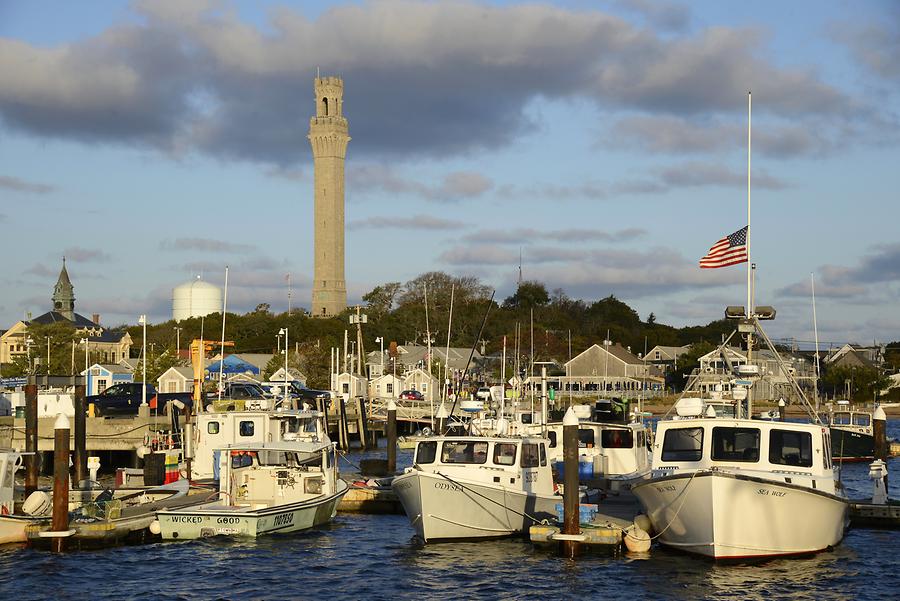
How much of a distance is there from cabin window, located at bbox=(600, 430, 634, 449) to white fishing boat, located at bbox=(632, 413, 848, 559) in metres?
8.32

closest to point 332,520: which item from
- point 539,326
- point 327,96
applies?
point 539,326

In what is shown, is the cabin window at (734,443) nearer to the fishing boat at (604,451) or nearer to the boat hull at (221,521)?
the fishing boat at (604,451)

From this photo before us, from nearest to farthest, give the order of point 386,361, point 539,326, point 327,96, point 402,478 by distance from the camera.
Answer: point 402,478 < point 386,361 < point 539,326 < point 327,96

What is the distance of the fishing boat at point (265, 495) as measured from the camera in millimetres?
30922

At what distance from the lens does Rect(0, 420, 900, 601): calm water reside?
25.8 meters

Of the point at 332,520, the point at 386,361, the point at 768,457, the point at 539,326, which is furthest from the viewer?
the point at 539,326

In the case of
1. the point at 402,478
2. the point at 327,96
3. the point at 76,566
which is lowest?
→ the point at 76,566

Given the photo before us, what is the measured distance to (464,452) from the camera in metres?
31.0

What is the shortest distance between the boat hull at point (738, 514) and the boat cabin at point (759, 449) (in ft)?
2.74

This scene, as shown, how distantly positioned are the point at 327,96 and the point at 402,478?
150 meters

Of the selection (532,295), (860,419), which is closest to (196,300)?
(532,295)

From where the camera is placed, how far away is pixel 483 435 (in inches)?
1289

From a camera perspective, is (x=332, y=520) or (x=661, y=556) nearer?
(x=661, y=556)

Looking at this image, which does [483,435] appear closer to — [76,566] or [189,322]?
[76,566]
